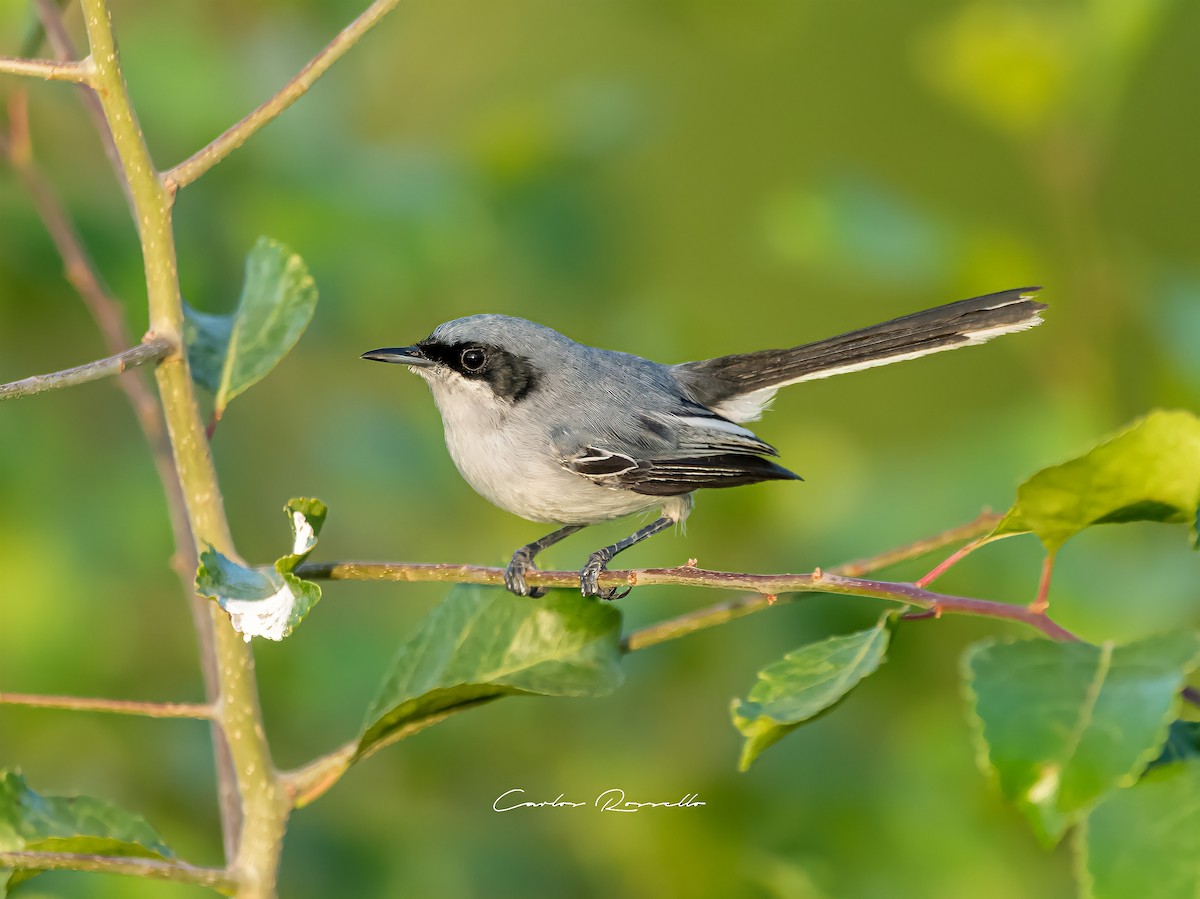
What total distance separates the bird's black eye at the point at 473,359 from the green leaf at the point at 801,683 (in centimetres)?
144

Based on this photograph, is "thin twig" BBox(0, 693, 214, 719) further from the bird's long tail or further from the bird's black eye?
the bird's long tail

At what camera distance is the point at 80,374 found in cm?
112

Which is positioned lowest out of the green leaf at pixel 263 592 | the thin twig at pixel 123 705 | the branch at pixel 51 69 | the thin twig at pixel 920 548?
the thin twig at pixel 920 548

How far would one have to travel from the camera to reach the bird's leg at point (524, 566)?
5.13ft

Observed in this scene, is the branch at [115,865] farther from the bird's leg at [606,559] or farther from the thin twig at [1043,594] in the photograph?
the thin twig at [1043,594]

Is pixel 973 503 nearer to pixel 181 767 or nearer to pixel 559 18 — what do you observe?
pixel 181 767

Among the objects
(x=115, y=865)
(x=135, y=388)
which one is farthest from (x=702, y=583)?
(x=135, y=388)

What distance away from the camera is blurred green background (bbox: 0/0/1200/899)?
267 centimetres

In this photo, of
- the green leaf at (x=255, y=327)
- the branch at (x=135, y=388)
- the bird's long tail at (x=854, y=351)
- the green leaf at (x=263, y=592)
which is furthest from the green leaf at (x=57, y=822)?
the bird's long tail at (x=854, y=351)

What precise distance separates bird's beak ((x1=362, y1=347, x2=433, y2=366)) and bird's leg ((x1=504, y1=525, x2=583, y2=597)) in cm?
45

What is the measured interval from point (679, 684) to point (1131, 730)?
6.86ft

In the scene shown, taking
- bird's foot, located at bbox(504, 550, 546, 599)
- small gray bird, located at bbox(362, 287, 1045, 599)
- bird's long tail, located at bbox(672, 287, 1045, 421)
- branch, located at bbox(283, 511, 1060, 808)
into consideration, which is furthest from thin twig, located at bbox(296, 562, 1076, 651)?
bird's long tail, located at bbox(672, 287, 1045, 421)

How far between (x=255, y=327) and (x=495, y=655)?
547mm

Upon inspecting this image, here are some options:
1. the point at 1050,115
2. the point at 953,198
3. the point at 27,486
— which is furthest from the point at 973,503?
the point at 953,198
